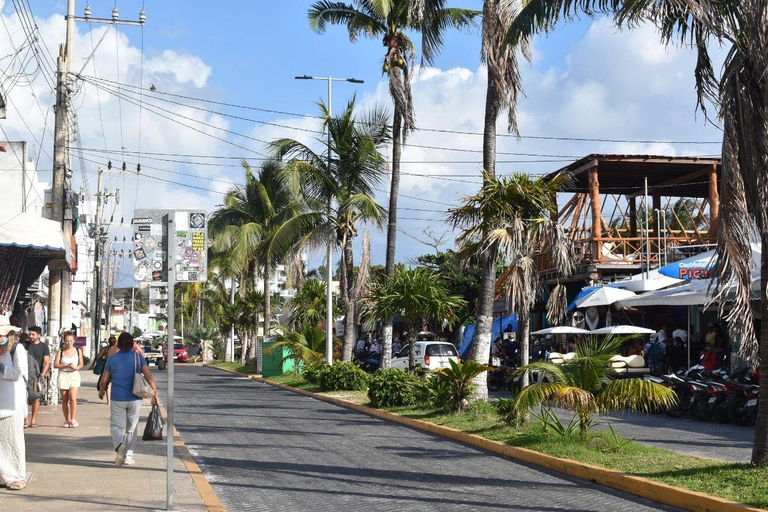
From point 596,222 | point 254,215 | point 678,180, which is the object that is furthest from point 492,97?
point 254,215

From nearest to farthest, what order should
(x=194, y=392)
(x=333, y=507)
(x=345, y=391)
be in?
1. (x=333, y=507)
2. (x=345, y=391)
3. (x=194, y=392)

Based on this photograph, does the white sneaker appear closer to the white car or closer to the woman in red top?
the woman in red top

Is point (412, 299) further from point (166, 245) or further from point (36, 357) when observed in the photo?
point (166, 245)

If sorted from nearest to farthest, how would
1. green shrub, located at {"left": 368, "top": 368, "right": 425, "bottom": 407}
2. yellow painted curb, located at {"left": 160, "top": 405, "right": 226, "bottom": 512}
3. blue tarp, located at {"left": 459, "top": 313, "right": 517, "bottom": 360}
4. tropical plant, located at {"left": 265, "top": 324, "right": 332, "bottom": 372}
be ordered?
yellow painted curb, located at {"left": 160, "top": 405, "right": 226, "bottom": 512} → green shrub, located at {"left": 368, "top": 368, "right": 425, "bottom": 407} → tropical plant, located at {"left": 265, "top": 324, "right": 332, "bottom": 372} → blue tarp, located at {"left": 459, "top": 313, "right": 517, "bottom": 360}

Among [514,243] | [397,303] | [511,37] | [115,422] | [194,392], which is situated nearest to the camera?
[115,422]

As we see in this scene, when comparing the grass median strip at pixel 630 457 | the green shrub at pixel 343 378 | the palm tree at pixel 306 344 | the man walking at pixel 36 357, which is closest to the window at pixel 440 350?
the palm tree at pixel 306 344

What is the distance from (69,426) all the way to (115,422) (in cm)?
579

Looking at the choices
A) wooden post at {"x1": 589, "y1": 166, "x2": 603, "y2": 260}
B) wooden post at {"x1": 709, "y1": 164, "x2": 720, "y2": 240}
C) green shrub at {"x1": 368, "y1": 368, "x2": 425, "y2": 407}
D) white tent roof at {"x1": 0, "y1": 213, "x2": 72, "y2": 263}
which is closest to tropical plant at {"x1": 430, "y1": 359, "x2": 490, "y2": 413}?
green shrub at {"x1": 368, "y1": 368, "x2": 425, "y2": 407}

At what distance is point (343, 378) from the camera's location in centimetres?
2742

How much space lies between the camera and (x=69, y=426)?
17.4 metres

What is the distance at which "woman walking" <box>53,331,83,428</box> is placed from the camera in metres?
17.2

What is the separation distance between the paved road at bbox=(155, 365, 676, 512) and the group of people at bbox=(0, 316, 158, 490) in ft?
3.99

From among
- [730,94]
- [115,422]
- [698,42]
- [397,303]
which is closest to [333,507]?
[115,422]

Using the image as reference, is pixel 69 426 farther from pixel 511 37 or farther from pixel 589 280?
pixel 589 280
